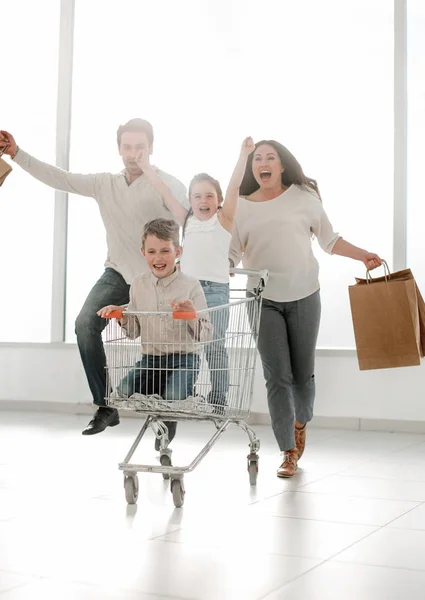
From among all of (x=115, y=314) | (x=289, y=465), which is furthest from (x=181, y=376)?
(x=289, y=465)

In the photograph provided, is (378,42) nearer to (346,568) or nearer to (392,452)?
(392,452)

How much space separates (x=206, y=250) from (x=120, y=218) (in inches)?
22.7

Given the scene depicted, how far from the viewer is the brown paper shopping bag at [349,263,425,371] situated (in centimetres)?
405

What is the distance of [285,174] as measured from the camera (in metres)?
4.17

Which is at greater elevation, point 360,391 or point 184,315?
point 184,315

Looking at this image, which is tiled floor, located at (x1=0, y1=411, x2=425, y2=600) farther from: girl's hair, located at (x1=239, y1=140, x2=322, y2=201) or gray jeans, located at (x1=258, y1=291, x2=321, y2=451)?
girl's hair, located at (x1=239, y1=140, x2=322, y2=201)

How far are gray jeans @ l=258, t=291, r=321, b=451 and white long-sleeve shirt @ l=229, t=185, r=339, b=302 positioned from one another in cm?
6

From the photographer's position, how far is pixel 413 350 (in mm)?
4055

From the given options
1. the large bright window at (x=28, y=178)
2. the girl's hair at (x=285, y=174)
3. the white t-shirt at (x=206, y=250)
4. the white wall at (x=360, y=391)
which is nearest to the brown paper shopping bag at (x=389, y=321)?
the girl's hair at (x=285, y=174)

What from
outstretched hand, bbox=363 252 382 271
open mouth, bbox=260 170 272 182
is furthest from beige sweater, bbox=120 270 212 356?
outstretched hand, bbox=363 252 382 271

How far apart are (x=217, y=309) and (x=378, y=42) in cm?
320

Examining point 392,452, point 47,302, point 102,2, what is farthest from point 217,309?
point 102,2

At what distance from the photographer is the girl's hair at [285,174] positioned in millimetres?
4129

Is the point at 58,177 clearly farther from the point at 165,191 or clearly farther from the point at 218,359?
the point at 218,359
